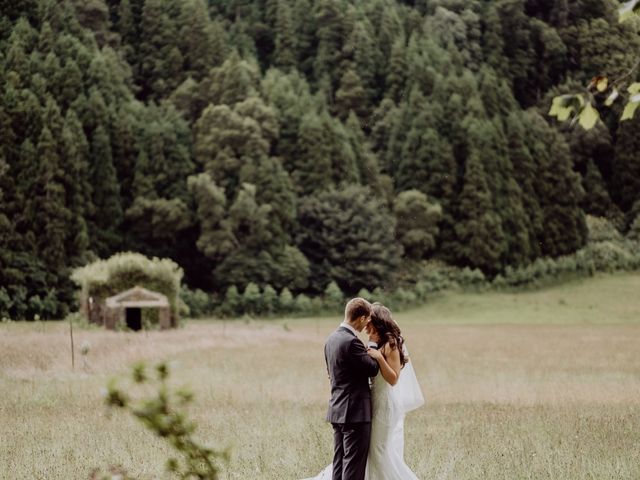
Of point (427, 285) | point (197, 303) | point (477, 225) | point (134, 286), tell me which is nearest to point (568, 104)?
point (134, 286)

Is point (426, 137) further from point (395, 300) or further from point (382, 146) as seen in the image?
point (395, 300)

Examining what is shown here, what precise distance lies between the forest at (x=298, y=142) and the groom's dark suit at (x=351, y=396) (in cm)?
5013

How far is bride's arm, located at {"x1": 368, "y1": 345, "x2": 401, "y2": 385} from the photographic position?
720 centimetres

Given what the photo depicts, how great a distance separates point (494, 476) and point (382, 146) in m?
74.9

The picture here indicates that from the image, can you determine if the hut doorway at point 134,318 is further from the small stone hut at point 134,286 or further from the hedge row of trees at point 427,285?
the hedge row of trees at point 427,285

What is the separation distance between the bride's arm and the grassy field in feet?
5.82

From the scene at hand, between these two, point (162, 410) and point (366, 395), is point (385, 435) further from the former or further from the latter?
point (162, 410)

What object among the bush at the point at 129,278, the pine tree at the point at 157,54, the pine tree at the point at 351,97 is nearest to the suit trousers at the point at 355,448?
the bush at the point at 129,278

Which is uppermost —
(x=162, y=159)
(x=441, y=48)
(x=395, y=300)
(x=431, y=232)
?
(x=441, y=48)

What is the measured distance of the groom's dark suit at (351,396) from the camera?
7.10 meters

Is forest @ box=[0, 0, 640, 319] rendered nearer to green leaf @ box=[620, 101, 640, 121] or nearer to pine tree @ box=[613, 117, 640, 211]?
pine tree @ box=[613, 117, 640, 211]

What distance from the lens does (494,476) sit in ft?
29.9

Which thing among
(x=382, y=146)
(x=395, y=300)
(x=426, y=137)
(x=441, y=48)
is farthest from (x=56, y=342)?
(x=441, y=48)

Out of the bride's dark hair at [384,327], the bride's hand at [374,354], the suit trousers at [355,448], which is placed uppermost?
the bride's dark hair at [384,327]
